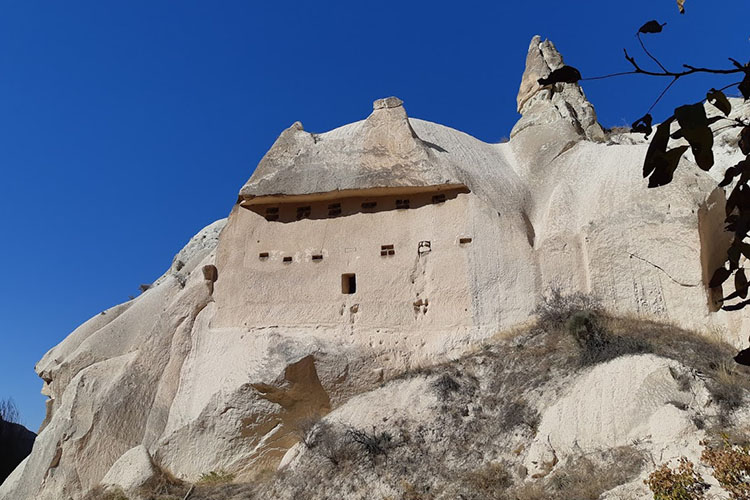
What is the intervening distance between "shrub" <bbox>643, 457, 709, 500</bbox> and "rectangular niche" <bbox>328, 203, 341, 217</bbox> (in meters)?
7.89

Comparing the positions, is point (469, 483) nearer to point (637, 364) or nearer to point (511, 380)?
point (511, 380)

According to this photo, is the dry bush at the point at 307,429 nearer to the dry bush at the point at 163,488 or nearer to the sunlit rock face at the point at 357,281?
the sunlit rock face at the point at 357,281

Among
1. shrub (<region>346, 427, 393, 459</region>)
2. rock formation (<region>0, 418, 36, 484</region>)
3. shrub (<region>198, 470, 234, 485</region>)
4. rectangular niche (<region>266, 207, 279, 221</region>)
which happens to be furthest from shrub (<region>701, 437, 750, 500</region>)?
rock formation (<region>0, 418, 36, 484</region>)

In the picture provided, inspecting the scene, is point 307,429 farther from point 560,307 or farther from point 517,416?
point 560,307

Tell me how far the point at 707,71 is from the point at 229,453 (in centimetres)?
1095

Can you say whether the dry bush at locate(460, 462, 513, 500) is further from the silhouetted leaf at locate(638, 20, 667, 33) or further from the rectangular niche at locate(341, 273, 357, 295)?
the silhouetted leaf at locate(638, 20, 667, 33)

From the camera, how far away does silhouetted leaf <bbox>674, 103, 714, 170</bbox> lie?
6.70ft

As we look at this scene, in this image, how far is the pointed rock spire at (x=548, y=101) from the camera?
15.7m

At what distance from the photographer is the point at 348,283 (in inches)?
525

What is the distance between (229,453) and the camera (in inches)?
467

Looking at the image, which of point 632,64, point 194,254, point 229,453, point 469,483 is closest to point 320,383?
point 229,453

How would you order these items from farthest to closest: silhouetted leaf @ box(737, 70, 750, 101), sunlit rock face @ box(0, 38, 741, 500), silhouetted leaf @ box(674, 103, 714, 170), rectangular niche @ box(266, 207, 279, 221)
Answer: rectangular niche @ box(266, 207, 279, 221)
sunlit rock face @ box(0, 38, 741, 500)
silhouetted leaf @ box(737, 70, 750, 101)
silhouetted leaf @ box(674, 103, 714, 170)

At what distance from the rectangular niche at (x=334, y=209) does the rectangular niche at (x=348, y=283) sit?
1306 mm

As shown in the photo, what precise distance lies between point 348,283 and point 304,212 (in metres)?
1.76
